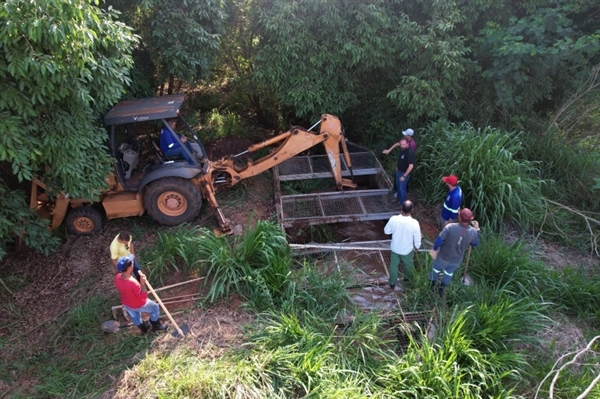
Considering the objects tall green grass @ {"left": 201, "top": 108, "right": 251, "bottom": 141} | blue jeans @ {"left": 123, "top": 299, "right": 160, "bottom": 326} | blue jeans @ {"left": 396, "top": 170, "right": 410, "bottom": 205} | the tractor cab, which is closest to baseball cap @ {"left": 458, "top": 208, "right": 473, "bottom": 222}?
blue jeans @ {"left": 396, "top": 170, "right": 410, "bottom": 205}

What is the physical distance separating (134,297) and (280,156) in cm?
332

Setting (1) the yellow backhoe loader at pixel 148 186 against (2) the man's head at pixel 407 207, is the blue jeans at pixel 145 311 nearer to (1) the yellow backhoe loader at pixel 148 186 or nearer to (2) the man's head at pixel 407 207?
(1) the yellow backhoe loader at pixel 148 186

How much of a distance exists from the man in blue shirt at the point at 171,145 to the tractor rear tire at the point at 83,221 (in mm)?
1406

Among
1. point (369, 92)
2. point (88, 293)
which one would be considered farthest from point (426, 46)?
point (88, 293)

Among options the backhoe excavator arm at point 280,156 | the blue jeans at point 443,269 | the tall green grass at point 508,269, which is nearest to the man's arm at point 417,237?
the blue jeans at point 443,269

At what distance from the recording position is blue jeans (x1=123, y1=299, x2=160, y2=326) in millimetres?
4625

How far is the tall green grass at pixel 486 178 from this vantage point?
631cm

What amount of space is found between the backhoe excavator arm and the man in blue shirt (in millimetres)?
450

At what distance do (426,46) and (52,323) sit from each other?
22.7 feet

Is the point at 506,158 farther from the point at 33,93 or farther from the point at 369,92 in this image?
the point at 33,93

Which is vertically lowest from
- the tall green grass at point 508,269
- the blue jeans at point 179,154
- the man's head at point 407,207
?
the tall green grass at point 508,269

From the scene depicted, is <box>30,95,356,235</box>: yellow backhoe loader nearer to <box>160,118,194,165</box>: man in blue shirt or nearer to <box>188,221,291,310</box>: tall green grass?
<box>160,118,194,165</box>: man in blue shirt

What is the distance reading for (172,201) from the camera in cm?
634

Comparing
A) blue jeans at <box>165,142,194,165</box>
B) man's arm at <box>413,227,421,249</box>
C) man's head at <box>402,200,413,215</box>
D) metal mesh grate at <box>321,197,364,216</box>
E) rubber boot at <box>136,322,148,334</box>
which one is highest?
blue jeans at <box>165,142,194,165</box>
